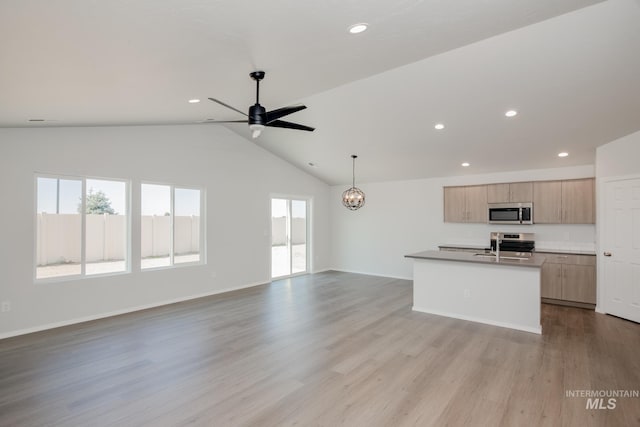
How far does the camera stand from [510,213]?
6.42 meters

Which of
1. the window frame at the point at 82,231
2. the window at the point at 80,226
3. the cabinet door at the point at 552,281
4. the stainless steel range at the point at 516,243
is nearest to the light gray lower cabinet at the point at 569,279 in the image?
the cabinet door at the point at 552,281

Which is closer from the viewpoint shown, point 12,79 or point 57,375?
point 12,79

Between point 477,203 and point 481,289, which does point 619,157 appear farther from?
point 481,289

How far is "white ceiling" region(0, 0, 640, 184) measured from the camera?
74.9 inches

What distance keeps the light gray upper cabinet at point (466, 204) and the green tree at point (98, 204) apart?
6.56 m

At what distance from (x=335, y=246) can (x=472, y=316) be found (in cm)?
499

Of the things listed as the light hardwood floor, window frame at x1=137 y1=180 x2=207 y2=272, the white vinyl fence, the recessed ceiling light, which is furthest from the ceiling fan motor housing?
the white vinyl fence

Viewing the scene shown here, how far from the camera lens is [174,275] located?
5.86 m

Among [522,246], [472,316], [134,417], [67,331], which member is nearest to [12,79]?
[134,417]

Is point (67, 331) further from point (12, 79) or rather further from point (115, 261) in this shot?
point (12, 79)

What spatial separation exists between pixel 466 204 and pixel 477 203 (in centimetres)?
22

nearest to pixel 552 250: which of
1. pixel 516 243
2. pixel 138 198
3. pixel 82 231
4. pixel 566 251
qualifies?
pixel 566 251

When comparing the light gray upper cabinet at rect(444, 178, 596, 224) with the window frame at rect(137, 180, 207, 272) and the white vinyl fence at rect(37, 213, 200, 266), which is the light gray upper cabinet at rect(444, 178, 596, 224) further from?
the white vinyl fence at rect(37, 213, 200, 266)

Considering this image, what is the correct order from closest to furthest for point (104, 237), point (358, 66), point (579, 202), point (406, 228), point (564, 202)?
point (358, 66), point (104, 237), point (579, 202), point (564, 202), point (406, 228)
